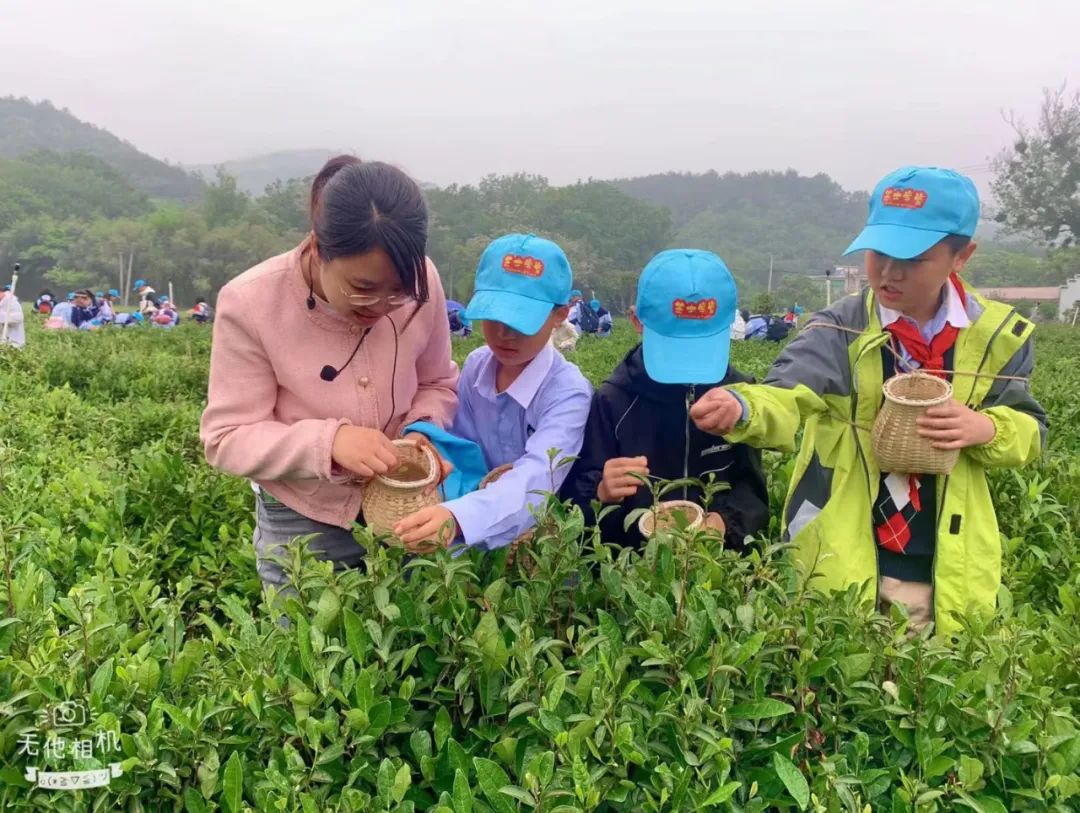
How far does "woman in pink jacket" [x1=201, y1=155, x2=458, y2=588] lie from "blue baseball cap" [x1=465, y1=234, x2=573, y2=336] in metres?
0.14

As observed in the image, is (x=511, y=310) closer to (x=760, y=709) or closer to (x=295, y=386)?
(x=295, y=386)

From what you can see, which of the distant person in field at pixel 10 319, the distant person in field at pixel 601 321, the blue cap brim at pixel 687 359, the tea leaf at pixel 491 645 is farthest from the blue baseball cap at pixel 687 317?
the distant person in field at pixel 601 321

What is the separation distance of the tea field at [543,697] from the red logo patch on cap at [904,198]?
967mm

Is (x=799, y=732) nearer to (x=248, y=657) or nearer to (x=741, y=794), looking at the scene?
(x=741, y=794)

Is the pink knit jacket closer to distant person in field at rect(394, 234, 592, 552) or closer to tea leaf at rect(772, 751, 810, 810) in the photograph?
distant person in field at rect(394, 234, 592, 552)

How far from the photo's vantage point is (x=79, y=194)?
7719 centimetres

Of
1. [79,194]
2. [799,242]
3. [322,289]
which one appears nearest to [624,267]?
[799,242]

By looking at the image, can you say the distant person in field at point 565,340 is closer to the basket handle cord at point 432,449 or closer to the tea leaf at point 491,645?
the basket handle cord at point 432,449

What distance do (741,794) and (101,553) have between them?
64.7 inches

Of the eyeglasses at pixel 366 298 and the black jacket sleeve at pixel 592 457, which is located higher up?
the eyeglasses at pixel 366 298

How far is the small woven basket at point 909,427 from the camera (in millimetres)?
1964

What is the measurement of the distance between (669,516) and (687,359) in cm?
49

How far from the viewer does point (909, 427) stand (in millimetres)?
1973

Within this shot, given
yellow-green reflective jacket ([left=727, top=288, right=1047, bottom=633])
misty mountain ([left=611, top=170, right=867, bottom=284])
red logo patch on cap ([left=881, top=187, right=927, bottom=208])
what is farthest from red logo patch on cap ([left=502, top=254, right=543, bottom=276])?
misty mountain ([left=611, top=170, right=867, bottom=284])
